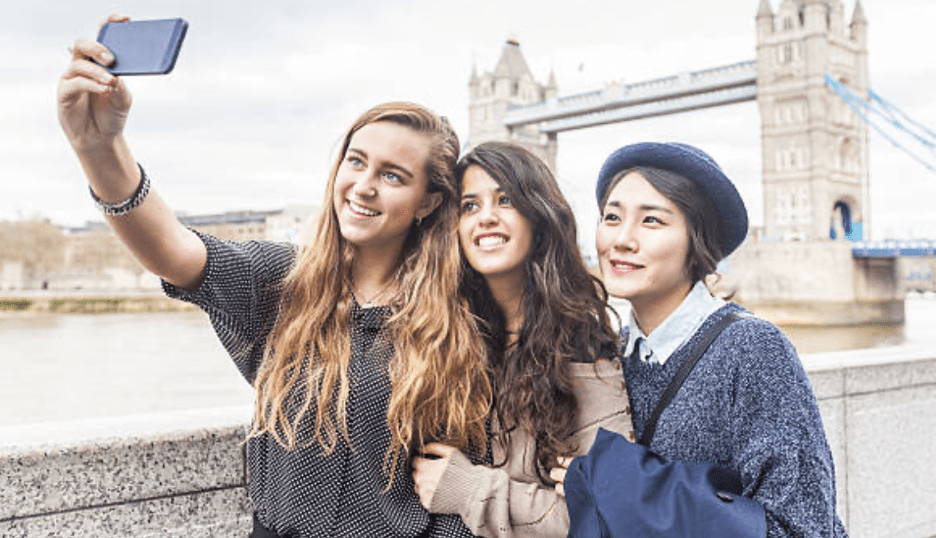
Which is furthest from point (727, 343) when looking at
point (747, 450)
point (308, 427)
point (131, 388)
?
point (131, 388)

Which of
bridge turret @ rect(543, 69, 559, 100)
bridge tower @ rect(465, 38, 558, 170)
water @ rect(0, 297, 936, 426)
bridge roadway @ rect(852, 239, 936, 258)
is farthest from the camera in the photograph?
bridge turret @ rect(543, 69, 559, 100)

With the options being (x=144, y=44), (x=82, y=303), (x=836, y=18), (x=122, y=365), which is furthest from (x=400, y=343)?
(x=836, y=18)

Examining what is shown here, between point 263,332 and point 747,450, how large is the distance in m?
0.67

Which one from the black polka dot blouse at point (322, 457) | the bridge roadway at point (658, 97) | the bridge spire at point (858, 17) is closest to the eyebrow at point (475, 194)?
the black polka dot blouse at point (322, 457)

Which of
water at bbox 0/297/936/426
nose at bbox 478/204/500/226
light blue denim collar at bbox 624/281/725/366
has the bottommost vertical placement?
water at bbox 0/297/936/426

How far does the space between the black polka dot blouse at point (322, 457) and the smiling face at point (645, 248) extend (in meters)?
0.34

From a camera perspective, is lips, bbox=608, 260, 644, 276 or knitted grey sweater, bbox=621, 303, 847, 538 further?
lips, bbox=608, 260, 644, 276

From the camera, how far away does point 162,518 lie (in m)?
1.30

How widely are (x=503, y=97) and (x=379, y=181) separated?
40671 mm

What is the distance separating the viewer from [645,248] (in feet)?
3.61

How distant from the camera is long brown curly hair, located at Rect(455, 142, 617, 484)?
1.16 m

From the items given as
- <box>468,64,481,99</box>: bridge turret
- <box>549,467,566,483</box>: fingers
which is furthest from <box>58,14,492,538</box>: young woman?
<box>468,64,481,99</box>: bridge turret

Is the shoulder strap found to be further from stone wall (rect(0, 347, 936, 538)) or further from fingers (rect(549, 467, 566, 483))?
stone wall (rect(0, 347, 936, 538))

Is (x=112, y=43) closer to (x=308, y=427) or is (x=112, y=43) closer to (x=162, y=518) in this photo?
(x=308, y=427)
